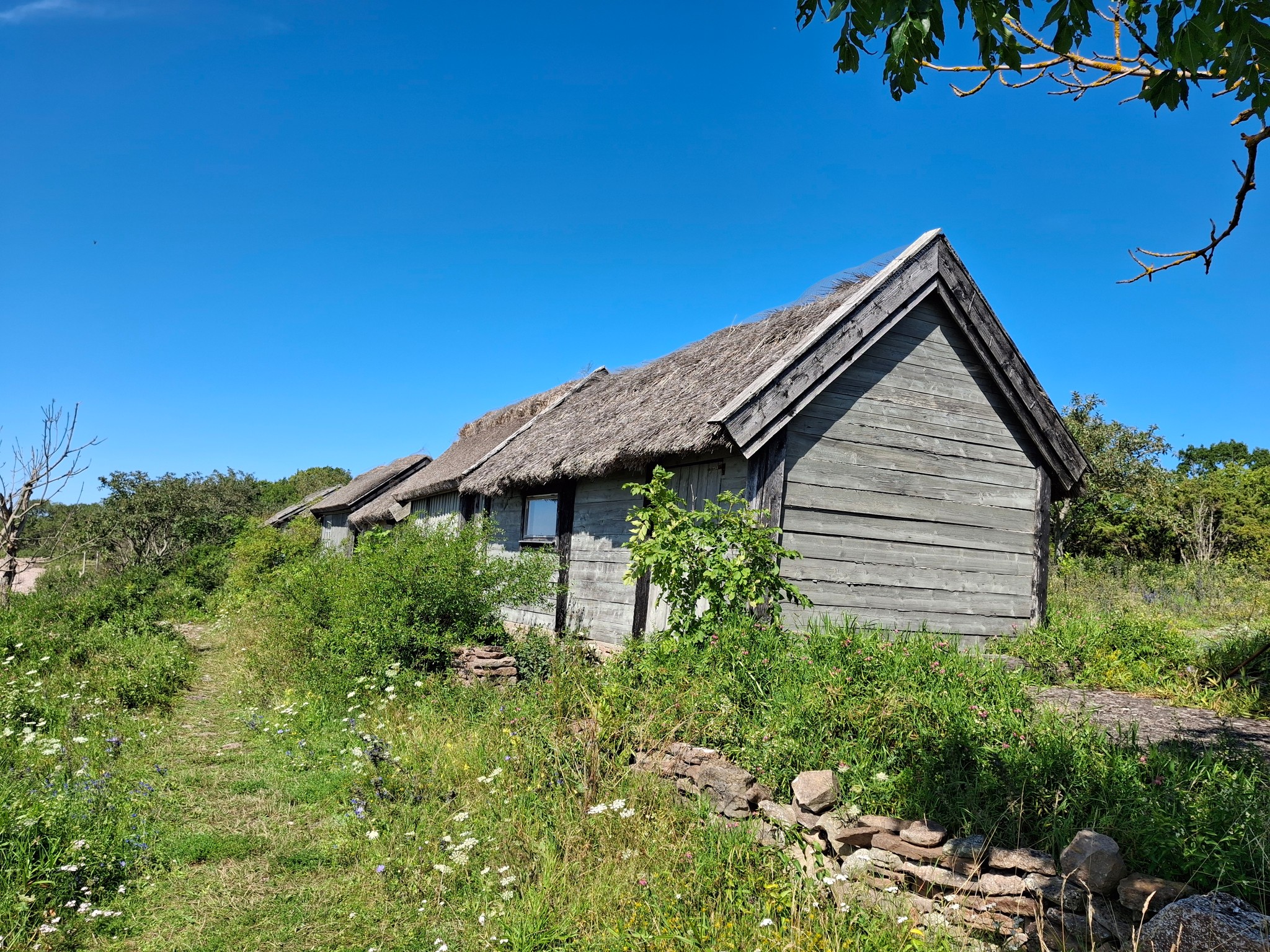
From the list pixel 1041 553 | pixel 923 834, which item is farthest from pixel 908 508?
pixel 923 834

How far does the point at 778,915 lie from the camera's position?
3453 mm

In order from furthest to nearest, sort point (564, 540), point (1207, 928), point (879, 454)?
point (564, 540) → point (879, 454) → point (1207, 928)

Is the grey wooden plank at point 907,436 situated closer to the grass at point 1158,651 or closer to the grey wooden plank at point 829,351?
the grey wooden plank at point 829,351

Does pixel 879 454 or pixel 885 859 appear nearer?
pixel 885 859

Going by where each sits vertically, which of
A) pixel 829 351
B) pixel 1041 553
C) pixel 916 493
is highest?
pixel 829 351

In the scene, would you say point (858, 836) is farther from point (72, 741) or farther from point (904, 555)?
point (72, 741)

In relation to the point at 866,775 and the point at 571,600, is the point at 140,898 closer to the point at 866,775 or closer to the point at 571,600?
the point at 866,775

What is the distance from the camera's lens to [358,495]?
959 inches

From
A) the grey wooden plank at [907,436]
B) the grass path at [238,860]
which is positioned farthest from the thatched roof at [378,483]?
the grey wooden plank at [907,436]

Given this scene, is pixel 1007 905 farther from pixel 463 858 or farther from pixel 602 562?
pixel 602 562

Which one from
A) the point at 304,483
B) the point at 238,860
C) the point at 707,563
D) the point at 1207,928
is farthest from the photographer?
the point at 304,483

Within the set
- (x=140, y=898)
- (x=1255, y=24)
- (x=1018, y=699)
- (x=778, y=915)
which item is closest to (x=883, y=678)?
(x=1018, y=699)

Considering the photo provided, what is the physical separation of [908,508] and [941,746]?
4.58m

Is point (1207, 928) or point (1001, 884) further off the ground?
point (1207, 928)
